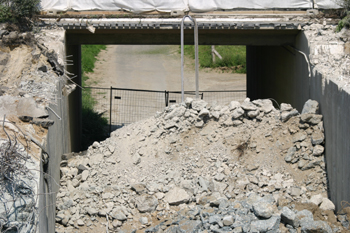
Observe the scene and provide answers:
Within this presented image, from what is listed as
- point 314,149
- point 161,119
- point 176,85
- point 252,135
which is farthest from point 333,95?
point 176,85

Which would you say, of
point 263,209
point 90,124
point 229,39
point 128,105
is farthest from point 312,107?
point 128,105

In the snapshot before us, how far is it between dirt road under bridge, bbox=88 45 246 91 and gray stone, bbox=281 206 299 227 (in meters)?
16.5

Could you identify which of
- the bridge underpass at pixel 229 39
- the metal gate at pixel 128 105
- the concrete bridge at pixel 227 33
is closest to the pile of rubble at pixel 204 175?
the bridge underpass at pixel 229 39

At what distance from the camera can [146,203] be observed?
367 inches

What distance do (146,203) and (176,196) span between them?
62 centimetres

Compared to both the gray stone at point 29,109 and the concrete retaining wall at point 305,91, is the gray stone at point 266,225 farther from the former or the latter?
the gray stone at point 29,109

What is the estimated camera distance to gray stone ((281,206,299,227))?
26.3 feet

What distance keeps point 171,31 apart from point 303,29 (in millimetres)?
3766

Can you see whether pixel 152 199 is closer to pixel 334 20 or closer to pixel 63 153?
pixel 63 153

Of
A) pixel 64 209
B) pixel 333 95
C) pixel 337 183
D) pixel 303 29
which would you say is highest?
pixel 303 29

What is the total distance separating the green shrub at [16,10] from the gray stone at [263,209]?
27.9ft

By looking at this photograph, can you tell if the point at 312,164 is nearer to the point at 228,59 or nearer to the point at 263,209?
the point at 263,209

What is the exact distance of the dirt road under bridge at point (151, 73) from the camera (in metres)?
25.4

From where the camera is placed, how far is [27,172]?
250 inches
